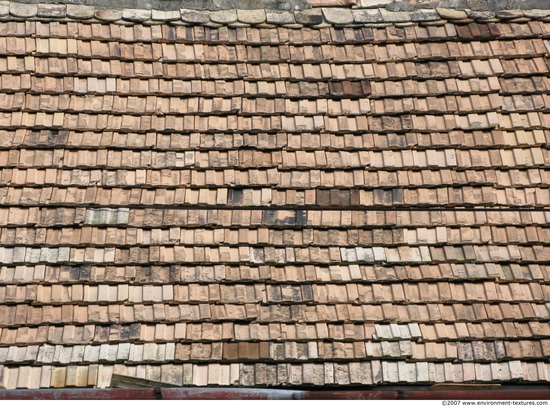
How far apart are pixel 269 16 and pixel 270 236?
2.10 meters

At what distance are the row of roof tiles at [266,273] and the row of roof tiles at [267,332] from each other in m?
0.35

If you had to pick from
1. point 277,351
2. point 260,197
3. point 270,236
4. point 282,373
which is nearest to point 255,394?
point 282,373

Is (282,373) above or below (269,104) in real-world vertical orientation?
below

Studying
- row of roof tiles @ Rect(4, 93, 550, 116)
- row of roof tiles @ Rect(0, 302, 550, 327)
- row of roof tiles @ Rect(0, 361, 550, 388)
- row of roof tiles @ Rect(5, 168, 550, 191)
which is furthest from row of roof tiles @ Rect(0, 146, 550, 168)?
row of roof tiles @ Rect(0, 361, 550, 388)

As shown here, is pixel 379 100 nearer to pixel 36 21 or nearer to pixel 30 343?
pixel 36 21

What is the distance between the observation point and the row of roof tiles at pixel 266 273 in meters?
6.04

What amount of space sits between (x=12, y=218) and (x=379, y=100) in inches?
124

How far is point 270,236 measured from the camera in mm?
6305

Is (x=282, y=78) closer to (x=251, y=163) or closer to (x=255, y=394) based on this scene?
(x=251, y=163)

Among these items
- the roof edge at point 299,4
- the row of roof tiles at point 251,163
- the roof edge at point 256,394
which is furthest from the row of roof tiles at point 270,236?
the roof edge at point 299,4

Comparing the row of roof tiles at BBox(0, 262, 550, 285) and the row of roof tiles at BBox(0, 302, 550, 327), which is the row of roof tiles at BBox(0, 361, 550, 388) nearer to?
the row of roof tiles at BBox(0, 302, 550, 327)

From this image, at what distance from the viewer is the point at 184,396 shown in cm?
555

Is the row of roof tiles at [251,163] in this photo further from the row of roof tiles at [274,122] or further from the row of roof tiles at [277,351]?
the row of roof tiles at [277,351]

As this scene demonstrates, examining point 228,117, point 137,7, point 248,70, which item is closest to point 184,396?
point 228,117
